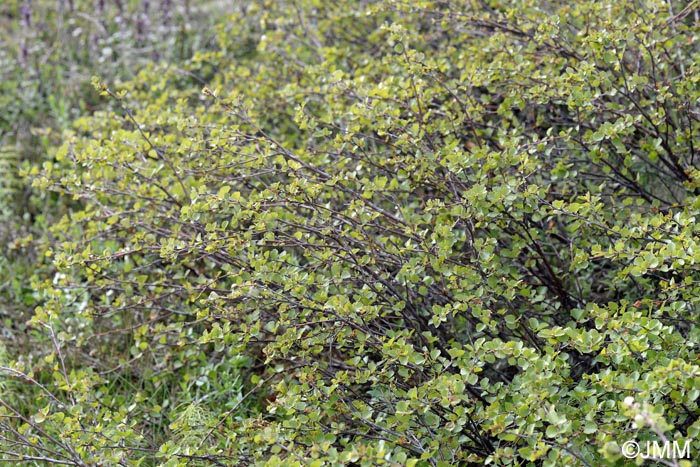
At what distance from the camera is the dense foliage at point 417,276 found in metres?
2.30

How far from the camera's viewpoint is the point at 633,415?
6.18ft

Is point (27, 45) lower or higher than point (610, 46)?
lower

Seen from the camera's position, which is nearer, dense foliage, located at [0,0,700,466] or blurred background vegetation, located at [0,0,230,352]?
dense foliage, located at [0,0,700,466]

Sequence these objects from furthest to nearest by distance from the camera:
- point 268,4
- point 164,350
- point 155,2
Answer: point 155,2 → point 268,4 → point 164,350

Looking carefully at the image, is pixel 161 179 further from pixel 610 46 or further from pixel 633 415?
pixel 633 415

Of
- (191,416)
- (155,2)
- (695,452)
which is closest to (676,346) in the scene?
(695,452)

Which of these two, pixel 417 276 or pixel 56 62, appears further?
pixel 56 62

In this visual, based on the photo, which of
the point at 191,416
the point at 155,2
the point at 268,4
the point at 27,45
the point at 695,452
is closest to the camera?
the point at 695,452

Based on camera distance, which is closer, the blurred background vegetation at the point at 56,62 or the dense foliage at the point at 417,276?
the dense foliage at the point at 417,276

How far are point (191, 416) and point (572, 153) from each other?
1825 mm

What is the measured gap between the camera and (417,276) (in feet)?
8.55

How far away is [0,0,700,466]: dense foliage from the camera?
2299mm

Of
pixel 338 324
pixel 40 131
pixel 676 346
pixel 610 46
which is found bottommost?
pixel 40 131

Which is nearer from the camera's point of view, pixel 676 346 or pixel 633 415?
pixel 633 415
